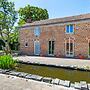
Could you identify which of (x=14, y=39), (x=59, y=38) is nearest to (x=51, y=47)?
(x=59, y=38)

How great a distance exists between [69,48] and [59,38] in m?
2.23

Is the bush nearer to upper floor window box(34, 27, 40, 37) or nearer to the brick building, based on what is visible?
the brick building

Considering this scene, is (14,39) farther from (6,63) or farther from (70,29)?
(6,63)

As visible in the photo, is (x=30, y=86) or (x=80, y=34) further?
(x=80, y=34)

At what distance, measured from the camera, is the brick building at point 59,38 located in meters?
24.9

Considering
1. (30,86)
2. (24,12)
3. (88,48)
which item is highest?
(24,12)

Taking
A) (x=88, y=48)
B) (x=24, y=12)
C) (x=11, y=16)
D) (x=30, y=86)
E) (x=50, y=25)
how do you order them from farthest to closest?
(x=24, y=12), (x=11, y=16), (x=50, y=25), (x=88, y=48), (x=30, y=86)

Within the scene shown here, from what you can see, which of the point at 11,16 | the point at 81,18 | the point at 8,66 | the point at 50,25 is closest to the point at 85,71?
the point at 8,66

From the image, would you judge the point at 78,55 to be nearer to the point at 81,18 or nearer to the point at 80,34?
the point at 80,34

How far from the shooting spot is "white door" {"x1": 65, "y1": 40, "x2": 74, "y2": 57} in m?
26.0

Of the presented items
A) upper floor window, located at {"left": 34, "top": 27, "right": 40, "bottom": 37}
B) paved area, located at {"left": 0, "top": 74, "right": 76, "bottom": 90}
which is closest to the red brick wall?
upper floor window, located at {"left": 34, "top": 27, "right": 40, "bottom": 37}

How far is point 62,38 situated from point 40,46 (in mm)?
4413

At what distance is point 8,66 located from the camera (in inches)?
532

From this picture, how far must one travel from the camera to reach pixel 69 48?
26.3 metres
